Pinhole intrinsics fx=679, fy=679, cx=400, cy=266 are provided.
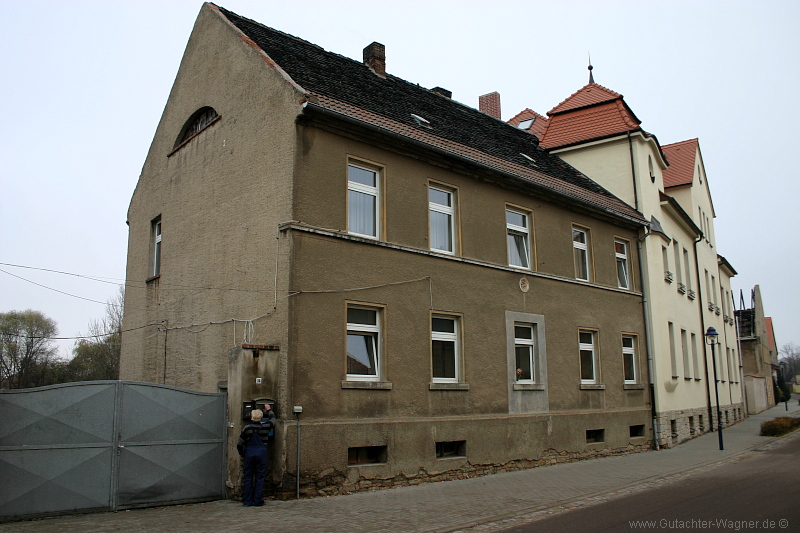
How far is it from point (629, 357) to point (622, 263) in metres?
2.84

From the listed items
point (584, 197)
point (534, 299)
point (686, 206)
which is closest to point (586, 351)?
point (534, 299)

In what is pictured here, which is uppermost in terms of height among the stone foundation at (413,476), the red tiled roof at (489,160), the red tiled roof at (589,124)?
the red tiled roof at (589,124)

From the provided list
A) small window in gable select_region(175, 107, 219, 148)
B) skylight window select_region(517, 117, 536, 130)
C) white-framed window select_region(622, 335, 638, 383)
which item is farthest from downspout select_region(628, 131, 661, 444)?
small window in gable select_region(175, 107, 219, 148)

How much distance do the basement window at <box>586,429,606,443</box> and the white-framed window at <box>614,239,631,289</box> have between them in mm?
4593

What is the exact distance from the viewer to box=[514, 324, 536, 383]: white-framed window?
51.4 feet

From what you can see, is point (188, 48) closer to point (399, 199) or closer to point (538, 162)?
point (399, 199)

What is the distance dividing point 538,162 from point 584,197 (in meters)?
2.55

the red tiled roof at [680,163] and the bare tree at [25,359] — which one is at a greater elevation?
the red tiled roof at [680,163]

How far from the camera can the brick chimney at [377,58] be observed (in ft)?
64.8

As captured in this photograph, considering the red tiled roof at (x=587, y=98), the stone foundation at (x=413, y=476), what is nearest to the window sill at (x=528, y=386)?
the stone foundation at (x=413, y=476)

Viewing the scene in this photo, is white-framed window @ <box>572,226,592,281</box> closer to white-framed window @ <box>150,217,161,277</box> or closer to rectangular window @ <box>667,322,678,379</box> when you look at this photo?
rectangular window @ <box>667,322,678,379</box>

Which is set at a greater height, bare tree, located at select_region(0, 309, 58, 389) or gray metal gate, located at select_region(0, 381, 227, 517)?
bare tree, located at select_region(0, 309, 58, 389)

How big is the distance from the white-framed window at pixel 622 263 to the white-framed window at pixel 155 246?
12744mm

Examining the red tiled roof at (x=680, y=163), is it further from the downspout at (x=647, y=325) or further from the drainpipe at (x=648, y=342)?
the drainpipe at (x=648, y=342)
